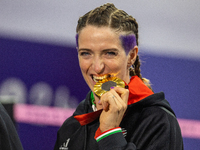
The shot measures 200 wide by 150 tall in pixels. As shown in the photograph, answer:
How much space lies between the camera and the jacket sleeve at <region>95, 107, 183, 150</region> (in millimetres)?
1464

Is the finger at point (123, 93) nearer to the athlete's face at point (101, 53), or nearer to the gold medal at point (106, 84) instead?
the gold medal at point (106, 84)

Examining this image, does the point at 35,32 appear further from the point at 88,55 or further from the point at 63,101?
the point at 88,55

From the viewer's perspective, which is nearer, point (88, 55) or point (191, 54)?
point (88, 55)

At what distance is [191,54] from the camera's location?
4.13 metres

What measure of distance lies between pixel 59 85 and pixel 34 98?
1.11ft

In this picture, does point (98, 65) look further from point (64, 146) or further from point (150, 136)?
point (64, 146)

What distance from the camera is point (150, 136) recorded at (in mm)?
1543

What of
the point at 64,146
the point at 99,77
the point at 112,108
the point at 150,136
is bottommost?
the point at 64,146

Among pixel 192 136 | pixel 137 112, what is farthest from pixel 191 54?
pixel 137 112

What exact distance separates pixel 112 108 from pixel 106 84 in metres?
0.19

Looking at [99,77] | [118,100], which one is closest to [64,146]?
[99,77]

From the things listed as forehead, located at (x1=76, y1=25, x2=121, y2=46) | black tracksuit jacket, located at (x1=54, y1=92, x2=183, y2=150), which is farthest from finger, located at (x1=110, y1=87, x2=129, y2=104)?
forehead, located at (x1=76, y1=25, x2=121, y2=46)

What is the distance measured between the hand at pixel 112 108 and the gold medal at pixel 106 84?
0.08 metres

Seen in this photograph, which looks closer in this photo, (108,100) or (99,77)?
(108,100)
